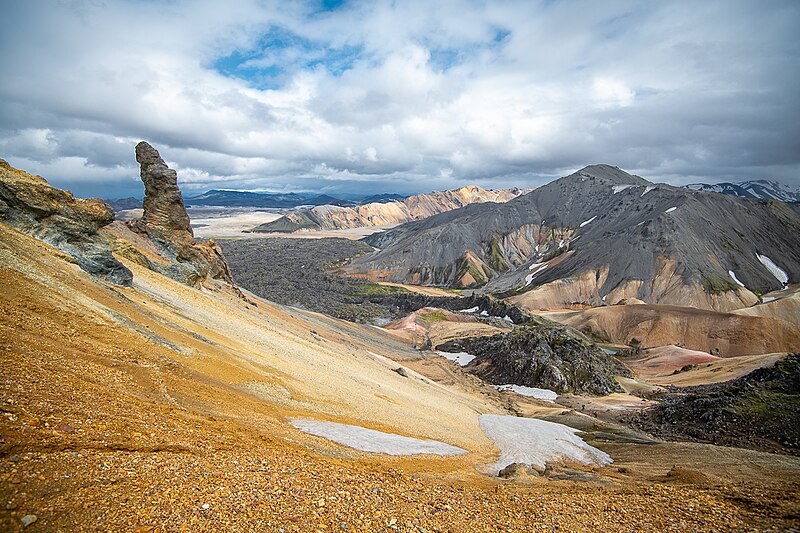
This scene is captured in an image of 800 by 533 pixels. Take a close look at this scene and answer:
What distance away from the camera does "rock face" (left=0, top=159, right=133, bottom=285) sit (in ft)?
75.1

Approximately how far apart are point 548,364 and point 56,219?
2111 inches

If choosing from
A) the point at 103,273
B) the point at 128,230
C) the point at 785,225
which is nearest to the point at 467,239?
the point at 785,225

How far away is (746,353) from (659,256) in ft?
184

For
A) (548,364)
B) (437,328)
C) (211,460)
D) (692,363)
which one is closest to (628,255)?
(692,363)

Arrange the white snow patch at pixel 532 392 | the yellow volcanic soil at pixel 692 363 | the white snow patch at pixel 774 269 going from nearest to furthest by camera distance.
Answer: the white snow patch at pixel 532 392 < the yellow volcanic soil at pixel 692 363 < the white snow patch at pixel 774 269

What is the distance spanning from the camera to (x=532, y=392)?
175ft

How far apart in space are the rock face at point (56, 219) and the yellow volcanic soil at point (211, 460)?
9.51ft

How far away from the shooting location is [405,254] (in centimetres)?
18412

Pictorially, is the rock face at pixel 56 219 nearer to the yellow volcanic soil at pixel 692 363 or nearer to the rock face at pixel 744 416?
the rock face at pixel 744 416

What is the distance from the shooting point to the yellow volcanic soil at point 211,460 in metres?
7.60

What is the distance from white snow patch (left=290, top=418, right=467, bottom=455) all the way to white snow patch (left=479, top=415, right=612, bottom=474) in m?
3.00

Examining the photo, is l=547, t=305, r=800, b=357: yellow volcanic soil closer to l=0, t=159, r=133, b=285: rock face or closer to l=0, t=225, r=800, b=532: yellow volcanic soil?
l=0, t=225, r=800, b=532: yellow volcanic soil

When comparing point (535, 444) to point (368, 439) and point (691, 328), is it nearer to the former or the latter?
point (368, 439)

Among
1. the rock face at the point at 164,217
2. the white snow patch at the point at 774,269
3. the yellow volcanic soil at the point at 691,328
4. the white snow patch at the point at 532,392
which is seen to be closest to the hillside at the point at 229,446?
the rock face at the point at 164,217
